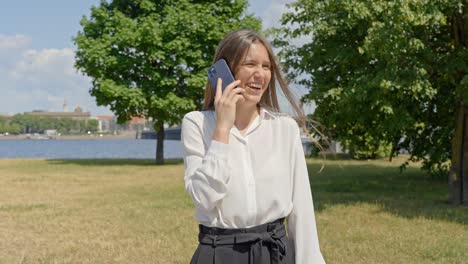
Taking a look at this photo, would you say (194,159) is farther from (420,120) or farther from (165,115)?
(165,115)

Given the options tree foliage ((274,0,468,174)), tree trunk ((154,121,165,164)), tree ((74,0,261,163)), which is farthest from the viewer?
tree trunk ((154,121,165,164))

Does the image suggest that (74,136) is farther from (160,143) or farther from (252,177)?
(252,177)

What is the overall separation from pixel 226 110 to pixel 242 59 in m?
0.30

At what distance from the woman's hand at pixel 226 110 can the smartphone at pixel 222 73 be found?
47 mm

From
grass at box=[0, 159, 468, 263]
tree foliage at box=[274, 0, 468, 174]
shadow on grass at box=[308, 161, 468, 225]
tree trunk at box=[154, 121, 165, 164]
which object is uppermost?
tree foliage at box=[274, 0, 468, 174]

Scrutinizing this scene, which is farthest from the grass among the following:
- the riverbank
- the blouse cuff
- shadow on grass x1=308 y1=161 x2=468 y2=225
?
the riverbank

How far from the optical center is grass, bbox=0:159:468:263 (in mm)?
9523

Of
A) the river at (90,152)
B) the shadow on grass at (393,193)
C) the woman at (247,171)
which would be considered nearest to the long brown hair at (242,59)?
the woman at (247,171)

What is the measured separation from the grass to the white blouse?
20.7ft

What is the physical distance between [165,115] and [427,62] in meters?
22.7

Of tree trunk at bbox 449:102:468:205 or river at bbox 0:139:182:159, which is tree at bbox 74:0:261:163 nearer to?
river at bbox 0:139:182:159

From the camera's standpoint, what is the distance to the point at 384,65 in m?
14.3

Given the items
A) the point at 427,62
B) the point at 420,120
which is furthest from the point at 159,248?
the point at 420,120

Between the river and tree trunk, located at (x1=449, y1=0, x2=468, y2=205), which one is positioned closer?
tree trunk, located at (x1=449, y1=0, x2=468, y2=205)
